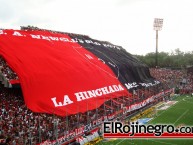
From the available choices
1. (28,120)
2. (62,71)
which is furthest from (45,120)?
(62,71)

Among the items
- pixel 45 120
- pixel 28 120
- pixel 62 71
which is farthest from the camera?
pixel 62 71

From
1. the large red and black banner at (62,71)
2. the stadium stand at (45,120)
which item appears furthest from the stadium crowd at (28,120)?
the large red and black banner at (62,71)

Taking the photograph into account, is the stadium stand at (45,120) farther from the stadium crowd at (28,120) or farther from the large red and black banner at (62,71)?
the large red and black banner at (62,71)

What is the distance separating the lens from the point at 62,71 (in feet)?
91.1

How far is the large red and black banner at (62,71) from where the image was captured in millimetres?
23289

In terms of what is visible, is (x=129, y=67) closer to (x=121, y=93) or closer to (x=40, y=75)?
(x=121, y=93)

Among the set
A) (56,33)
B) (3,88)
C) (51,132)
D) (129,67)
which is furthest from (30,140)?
(129,67)

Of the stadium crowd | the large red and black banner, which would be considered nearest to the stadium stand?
the stadium crowd

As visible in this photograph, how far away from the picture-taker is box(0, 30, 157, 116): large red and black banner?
2329 cm

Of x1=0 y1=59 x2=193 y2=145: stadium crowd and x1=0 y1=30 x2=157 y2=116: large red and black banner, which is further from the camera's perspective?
x1=0 y1=30 x2=157 y2=116: large red and black banner

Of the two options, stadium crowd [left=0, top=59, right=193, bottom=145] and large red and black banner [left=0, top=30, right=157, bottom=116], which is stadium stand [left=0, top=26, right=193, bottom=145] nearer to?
stadium crowd [left=0, top=59, right=193, bottom=145]

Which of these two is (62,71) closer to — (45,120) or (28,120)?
(45,120)

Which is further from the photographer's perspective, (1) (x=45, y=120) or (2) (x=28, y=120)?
(1) (x=45, y=120)

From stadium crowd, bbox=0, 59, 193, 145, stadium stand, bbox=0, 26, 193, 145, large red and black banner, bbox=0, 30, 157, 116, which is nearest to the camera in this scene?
stadium crowd, bbox=0, 59, 193, 145
